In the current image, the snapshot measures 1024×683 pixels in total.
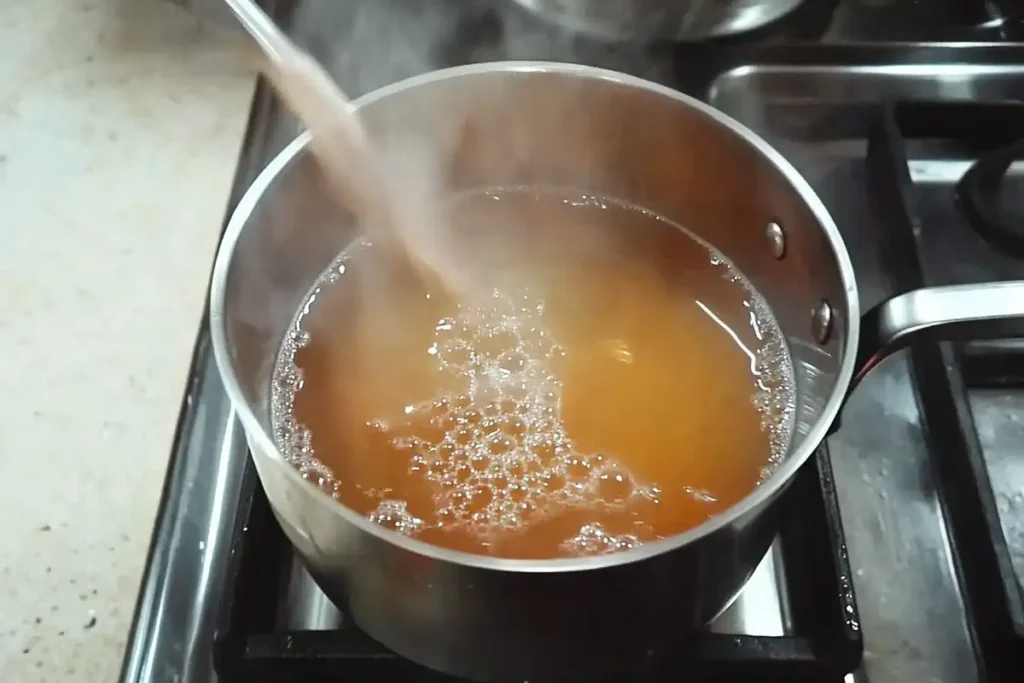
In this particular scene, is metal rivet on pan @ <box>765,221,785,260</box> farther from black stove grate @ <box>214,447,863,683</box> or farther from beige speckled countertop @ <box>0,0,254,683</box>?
beige speckled countertop @ <box>0,0,254,683</box>

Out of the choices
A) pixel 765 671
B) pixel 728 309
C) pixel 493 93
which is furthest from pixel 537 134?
pixel 765 671

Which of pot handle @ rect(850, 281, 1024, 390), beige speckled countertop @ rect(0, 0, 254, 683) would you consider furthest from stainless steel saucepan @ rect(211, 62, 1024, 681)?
beige speckled countertop @ rect(0, 0, 254, 683)

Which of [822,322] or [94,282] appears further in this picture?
[94,282]

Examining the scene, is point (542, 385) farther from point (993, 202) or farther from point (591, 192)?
point (993, 202)

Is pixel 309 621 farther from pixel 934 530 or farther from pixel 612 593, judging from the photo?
pixel 934 530

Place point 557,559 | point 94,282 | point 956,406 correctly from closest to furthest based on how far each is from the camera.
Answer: point 557,559 < point 956,406 < point 94,282

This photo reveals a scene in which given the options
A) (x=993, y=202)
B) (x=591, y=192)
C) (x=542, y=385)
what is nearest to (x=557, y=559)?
(x=542, y=385)
